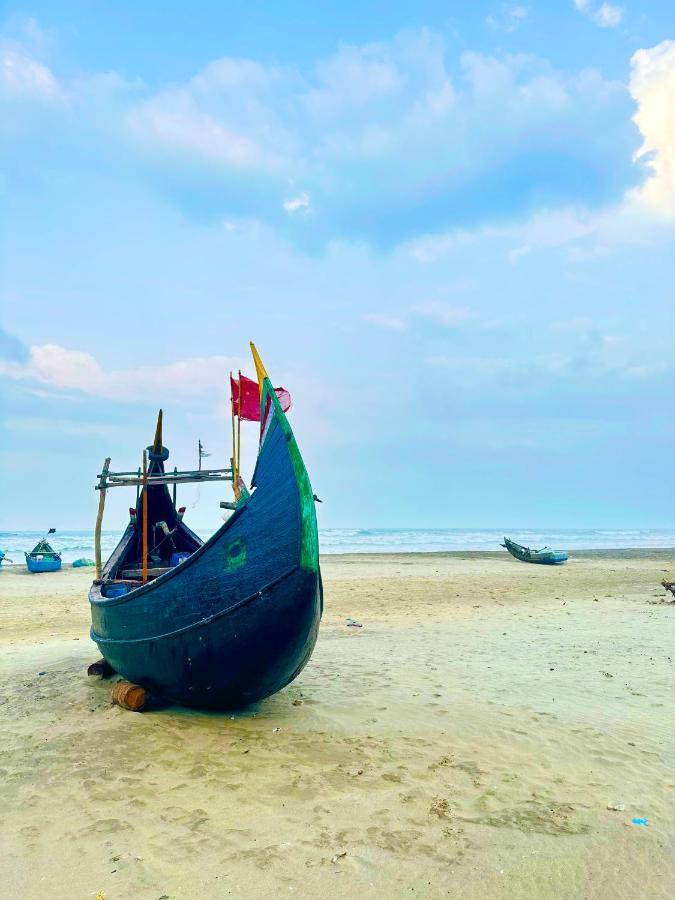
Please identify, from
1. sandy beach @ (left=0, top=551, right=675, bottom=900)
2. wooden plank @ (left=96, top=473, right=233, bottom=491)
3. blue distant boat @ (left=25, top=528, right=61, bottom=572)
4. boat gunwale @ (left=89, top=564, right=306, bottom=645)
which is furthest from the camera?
blue distant boat @ (left=25, top=528, right=61, bottom=572)

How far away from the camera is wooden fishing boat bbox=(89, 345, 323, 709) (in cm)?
539

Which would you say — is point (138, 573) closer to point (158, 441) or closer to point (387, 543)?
point (158, 441)

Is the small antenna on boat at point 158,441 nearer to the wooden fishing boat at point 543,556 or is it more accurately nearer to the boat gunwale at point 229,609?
the boat gunwale at point 229,609

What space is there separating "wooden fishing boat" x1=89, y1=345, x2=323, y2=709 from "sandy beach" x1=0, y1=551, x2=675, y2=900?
18.8 inches

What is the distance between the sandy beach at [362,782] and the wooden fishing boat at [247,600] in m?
0.48

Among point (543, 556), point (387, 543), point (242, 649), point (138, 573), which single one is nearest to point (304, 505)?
point (242, 649)

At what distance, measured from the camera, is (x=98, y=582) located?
8.22 meters

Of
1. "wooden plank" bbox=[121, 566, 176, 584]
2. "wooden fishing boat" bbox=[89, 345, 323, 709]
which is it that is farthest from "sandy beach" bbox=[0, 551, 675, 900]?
"wooden plank" bbox=[121, 566, 176, 584]

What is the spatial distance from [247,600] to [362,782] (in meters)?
1.81

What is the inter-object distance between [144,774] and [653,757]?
14.6ft

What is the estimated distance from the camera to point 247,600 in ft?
17.8

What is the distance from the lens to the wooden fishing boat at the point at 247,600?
5.39 m

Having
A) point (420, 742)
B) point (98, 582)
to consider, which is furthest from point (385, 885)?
point (98, 582)

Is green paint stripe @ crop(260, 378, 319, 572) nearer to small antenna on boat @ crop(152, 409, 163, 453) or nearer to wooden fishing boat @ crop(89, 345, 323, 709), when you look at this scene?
wooden fishing boat @ crop(89, 345, 323, 709)
